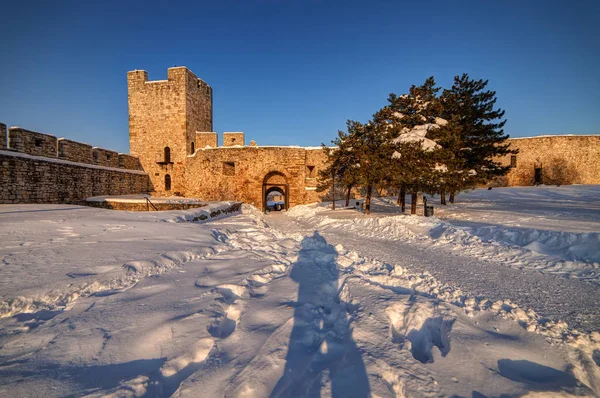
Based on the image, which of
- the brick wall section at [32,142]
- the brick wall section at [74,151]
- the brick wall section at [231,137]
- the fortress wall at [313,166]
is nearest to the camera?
the brick wall section at [32,142]

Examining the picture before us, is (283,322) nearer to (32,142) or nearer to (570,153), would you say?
(32,142)

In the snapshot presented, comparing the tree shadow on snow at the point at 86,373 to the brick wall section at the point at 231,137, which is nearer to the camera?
the tree shadow on snow at the point at 86,373

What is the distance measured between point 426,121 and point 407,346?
43.3 feet

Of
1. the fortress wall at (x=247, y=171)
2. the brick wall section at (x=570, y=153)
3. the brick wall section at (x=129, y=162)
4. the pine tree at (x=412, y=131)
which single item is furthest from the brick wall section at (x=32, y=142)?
the brick wall section at (x=570, y=153)

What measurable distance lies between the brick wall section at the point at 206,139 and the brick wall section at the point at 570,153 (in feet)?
97.9

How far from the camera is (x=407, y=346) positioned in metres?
2.07

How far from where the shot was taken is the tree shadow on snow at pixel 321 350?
5.31ft

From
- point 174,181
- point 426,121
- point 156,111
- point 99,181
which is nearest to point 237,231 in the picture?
point 426,121

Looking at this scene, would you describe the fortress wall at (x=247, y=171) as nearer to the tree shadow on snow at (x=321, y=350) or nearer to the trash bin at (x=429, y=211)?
the trash bin at (x=429, y=211)

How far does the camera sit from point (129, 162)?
66.8 feet

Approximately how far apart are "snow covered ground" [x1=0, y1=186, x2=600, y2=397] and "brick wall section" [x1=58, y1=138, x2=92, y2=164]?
12056 millimetres

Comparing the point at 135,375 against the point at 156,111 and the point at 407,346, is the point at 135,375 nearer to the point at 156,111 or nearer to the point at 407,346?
the point at 407,346

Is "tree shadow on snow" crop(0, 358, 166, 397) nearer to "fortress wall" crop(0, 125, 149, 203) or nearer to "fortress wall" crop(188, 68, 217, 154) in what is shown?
"fortress wall" crop(0, 125, 149, 203)

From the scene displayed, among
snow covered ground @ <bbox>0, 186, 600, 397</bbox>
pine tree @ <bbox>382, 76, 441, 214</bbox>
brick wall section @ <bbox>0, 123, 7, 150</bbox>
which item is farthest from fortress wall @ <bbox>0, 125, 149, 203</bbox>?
pine tree @ <bbox>382, 76, 441, 214</bbox>
